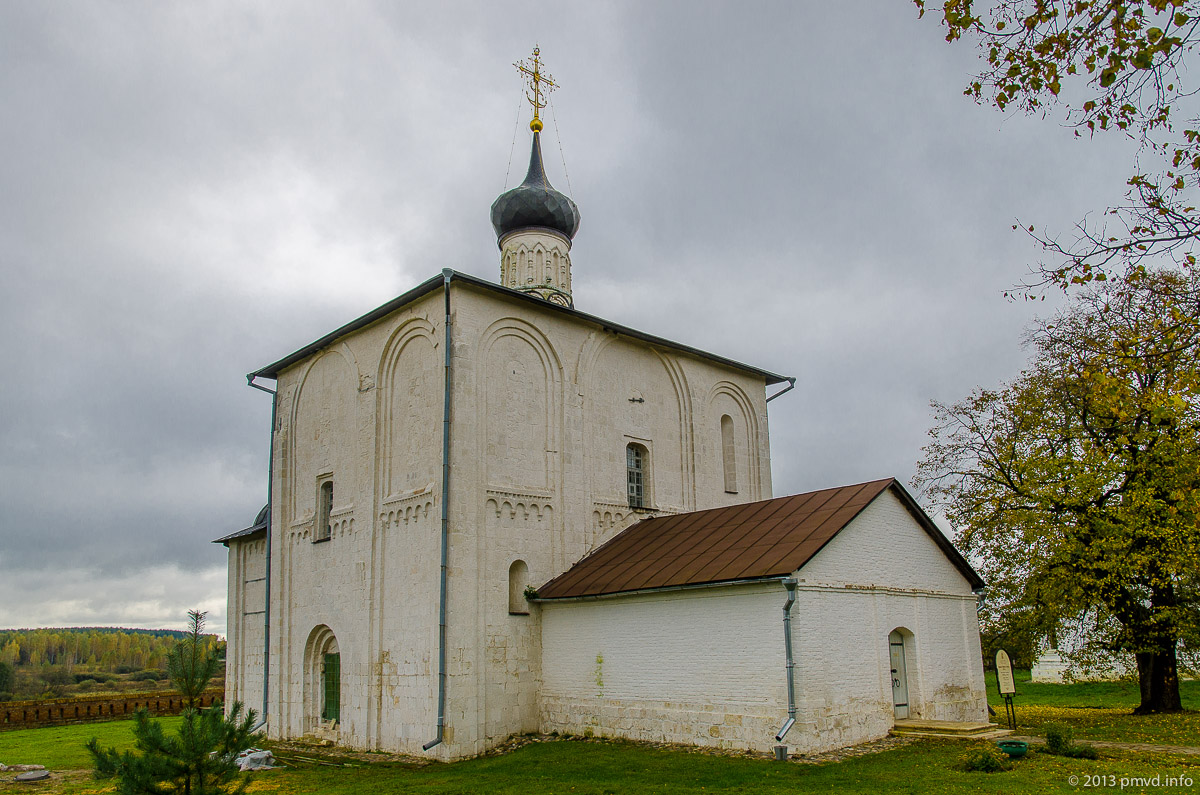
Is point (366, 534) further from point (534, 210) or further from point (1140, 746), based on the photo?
point (1140, 746)

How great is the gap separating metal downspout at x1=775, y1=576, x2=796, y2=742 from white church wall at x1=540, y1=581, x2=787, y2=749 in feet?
0.41

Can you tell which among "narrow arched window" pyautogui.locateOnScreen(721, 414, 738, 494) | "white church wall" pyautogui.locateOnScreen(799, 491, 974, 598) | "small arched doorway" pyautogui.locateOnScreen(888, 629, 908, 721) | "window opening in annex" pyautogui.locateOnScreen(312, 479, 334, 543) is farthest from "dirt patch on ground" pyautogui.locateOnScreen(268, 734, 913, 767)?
"narrow arched window" pyautogui.locateOnScreen(721, 414, 738, 494)

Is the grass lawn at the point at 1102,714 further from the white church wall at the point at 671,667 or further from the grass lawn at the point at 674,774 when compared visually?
the white church wall at the point at 671,667

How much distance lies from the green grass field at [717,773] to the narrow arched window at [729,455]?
7636mm

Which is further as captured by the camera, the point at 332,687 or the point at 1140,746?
the point at 332,687

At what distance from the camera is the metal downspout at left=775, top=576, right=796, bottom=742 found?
1172 centimetres

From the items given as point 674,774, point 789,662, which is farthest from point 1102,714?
point 674,774

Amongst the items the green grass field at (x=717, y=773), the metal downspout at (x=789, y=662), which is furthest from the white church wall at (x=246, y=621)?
the metal downspout at (x=789, y=662)

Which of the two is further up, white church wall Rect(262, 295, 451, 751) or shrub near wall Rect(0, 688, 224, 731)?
white church wall Rect(262, 295, 451, 751)

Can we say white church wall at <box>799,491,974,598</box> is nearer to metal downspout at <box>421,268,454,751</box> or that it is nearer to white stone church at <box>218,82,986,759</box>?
white stone church at <box>218,82,986,759</box>

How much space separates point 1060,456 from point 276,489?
53.1 feet

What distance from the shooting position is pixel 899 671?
1416 cm

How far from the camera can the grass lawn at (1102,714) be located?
13336mm

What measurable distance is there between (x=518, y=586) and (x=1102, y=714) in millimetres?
11747
